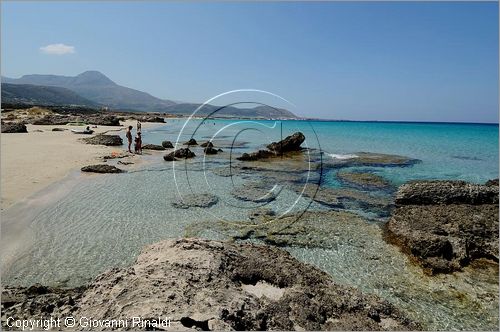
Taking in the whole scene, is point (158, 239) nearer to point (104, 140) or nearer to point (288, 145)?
point (104, 140)

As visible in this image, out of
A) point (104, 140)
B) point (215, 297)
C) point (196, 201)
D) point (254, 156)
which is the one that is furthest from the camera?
point (104, 140)

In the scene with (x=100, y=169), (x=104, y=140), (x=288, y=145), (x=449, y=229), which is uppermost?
(x=104, y=140)

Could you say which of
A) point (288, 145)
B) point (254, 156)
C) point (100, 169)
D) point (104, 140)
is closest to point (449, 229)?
point (100, 169)

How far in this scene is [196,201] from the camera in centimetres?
1448

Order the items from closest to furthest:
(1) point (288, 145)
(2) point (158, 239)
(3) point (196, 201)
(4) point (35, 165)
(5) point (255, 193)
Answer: (2) point (158, 239) < (3) point (196, 201) < (5) point (255, 193) < (4) point (35, 165) < (1) point (288, 145)

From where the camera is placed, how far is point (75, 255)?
8602mm

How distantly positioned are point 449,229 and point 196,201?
9.81m

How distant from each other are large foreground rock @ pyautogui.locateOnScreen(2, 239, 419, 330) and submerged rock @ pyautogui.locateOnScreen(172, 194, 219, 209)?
22.7 feet

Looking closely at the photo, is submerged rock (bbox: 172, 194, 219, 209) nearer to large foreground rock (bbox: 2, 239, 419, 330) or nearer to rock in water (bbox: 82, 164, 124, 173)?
rock in water (bbox: 82, 164, 124, 173)

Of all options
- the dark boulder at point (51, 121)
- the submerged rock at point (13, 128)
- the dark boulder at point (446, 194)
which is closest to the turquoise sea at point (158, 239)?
the dark boulder at point (446, 194)

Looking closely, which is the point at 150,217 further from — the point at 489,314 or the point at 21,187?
the point at 489,314

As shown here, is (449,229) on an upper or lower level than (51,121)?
lower

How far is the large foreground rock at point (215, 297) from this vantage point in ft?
15.4

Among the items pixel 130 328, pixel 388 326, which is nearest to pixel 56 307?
pixel 130 328
